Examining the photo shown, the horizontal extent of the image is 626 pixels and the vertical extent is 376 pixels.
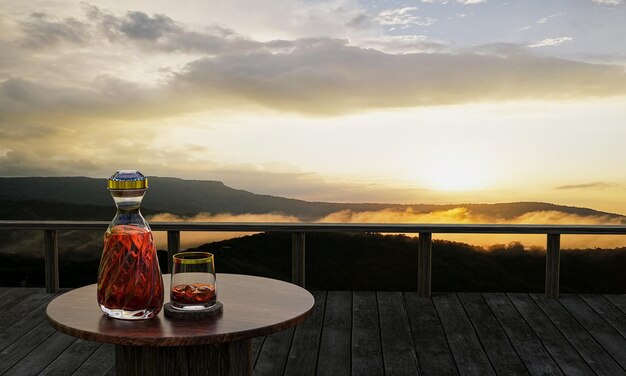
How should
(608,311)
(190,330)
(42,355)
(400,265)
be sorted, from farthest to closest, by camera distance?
(400,265) → (608,311) → (42,355) → (190,330)

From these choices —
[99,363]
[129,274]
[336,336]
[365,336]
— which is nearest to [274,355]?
[336,336]

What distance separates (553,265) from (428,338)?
139cm

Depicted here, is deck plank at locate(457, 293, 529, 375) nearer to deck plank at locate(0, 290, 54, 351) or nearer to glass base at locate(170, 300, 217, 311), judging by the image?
glass base at locate(170, 300, 217, 311)

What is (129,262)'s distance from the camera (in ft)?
5.79

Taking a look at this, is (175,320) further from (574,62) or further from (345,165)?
(574,62)

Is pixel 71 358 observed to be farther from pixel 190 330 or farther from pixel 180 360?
pixel 190 330

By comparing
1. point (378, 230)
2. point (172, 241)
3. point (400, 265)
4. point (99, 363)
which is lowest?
point (400, 265)

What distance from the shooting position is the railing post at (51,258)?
4781 millimetres

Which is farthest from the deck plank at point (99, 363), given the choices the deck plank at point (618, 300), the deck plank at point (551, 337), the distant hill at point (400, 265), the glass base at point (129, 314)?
the distant hill at point (400, 265)

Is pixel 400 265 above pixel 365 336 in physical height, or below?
below

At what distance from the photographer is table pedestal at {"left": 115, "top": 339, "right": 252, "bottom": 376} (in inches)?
74.9

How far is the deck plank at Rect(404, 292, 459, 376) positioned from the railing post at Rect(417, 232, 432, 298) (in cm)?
7

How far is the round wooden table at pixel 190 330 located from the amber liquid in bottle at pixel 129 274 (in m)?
0.05

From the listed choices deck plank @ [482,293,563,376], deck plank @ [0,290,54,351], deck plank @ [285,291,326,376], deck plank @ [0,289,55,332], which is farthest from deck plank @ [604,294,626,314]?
deck plank @ [0,289,55,332]
